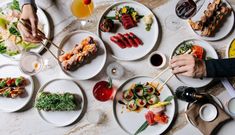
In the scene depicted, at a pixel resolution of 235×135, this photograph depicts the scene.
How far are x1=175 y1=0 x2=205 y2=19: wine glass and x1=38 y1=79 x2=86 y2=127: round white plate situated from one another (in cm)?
74

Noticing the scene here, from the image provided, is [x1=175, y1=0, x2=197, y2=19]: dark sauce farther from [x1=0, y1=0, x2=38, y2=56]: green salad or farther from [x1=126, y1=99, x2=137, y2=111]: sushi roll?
[x1=0, y1=0, x2=38, y2=56]: green salad

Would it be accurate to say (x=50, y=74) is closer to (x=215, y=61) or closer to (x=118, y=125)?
(x=118, y=125)

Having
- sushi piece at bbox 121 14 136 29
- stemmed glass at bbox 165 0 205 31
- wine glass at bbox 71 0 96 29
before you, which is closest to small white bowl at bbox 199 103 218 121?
stemmed glass at bbox 165 0 205 31

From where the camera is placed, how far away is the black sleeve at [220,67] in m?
2.00

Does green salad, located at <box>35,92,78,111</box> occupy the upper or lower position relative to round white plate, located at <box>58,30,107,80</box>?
lower

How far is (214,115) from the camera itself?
6.65ft

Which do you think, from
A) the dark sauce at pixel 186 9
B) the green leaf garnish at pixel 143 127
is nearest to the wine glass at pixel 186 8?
the dark sauce at pixel 186 9

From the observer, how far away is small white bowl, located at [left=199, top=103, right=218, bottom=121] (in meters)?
2.03

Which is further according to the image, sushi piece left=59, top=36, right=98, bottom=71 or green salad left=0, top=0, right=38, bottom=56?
green salad left=0, top=0, right=38, bottom=56

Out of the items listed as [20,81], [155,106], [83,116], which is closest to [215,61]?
[155,106]

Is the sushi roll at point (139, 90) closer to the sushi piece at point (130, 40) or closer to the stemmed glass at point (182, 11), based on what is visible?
the sushi piece at point (130, 40)

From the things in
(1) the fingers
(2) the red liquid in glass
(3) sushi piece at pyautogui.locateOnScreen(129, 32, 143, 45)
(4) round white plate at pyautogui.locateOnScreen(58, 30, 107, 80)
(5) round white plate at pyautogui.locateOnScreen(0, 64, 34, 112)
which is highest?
(1) the fingers

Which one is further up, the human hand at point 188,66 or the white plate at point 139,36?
the white plate at point 139,36

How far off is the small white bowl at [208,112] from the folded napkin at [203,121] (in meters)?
0.02
